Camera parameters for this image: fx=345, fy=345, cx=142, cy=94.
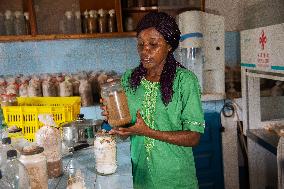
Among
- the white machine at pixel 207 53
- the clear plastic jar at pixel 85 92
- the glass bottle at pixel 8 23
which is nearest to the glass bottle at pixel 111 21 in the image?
the clear plastic jar at pixel 85 92

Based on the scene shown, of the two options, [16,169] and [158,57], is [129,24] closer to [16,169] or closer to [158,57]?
[158,57]

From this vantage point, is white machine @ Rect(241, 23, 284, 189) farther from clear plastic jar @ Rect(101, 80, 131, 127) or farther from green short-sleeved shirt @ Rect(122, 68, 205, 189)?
clear plastic jar @ Rect(101, 80, 131, 127)

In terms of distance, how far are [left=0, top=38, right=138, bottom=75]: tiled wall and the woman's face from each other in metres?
2.26

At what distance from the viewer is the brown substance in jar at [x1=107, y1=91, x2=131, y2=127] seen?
1.57 metres

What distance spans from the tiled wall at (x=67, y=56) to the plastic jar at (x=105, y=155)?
2453 mm

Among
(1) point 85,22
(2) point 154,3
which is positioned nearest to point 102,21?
(1) point 85,22

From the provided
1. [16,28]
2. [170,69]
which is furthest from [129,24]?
[170,69]

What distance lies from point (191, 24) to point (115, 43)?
1.09m

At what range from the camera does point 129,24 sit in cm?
370

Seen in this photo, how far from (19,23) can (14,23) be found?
61 mm

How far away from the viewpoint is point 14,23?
361cm

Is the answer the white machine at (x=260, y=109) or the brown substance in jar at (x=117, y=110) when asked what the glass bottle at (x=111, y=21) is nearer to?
the white machine at (x=260, y=109)

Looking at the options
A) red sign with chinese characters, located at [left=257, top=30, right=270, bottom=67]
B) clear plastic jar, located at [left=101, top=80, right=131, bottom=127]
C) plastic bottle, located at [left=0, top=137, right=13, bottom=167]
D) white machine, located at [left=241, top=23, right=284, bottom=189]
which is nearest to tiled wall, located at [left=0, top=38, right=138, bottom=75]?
white machine, located at [left=241, top=23, right=284, bottom=189]

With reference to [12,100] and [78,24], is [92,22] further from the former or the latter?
[12,100]
